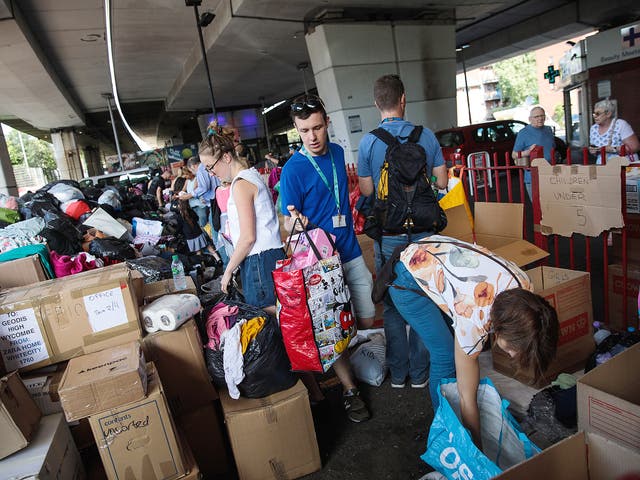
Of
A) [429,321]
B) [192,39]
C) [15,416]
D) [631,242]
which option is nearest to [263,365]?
[429,321]

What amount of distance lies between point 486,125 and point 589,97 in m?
5.19

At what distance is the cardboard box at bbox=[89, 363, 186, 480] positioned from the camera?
1894 millimetres

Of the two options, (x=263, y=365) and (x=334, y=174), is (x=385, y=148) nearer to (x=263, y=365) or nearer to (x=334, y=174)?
(x=334, y=174)

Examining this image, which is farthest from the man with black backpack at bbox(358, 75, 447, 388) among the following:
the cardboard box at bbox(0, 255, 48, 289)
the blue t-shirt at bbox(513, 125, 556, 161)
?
the blue t-shirt at bbox(513, 125, 556, 161)

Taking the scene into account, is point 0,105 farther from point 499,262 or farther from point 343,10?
point 499,262

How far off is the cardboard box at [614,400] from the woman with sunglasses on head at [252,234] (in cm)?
155

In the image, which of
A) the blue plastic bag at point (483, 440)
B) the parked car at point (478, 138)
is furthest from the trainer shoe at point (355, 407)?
the parked car at point (478, 138)

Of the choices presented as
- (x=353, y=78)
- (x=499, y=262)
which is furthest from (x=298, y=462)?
(x=353, y=78)

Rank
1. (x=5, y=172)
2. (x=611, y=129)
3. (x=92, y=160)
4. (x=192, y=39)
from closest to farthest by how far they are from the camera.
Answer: (x=611, y=129), (x=192, y=39), (x=5, y=172), (x=92, y=160)

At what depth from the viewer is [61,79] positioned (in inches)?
504

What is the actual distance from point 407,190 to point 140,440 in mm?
1767

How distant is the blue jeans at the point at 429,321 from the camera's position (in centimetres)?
212

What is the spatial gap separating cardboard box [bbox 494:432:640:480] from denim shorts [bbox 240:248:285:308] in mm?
1535

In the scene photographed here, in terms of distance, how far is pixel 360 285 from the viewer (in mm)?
2703
